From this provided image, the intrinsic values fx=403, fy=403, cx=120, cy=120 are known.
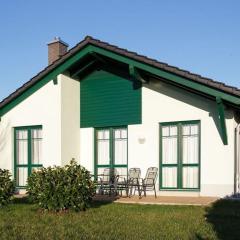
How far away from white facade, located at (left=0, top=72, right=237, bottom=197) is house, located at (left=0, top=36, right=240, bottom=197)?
3 cm

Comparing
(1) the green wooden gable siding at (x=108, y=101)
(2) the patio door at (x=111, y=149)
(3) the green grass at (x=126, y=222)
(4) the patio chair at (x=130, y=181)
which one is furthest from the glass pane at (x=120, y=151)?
(3) the green grass at (x=126, y=222)

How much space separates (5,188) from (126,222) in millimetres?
4029

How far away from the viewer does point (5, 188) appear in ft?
34.9

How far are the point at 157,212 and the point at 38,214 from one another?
2.77 m

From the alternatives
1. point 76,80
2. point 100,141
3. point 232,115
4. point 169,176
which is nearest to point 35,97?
point 76,80

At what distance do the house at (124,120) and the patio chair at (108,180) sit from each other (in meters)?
0.24

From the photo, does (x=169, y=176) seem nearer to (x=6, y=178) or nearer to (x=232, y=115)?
(x=232, y=115)

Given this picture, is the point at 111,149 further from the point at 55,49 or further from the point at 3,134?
the point at 55,49

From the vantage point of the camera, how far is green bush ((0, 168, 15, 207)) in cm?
1060

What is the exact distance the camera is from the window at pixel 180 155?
1227 cm

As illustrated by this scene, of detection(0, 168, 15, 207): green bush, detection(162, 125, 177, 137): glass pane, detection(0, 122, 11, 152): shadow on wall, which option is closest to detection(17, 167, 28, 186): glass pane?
detection(0, 122, 11, 152): shadow on wall

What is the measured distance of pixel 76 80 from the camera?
14461 millimetres

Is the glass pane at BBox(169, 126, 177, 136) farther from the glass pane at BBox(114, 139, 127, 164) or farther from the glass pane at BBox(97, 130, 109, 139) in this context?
the glass pane at BBox(97, 130, 109, 139)

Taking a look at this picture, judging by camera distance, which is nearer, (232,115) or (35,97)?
(232,115)
